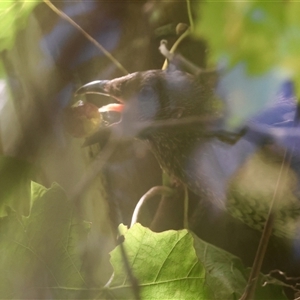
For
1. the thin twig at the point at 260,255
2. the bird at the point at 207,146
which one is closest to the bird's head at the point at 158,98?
the bird at the point at 207,146

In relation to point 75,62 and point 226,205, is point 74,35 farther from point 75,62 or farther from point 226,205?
point 226,205

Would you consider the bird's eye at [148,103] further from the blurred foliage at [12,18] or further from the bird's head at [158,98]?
the blurred foliage at [12,18]

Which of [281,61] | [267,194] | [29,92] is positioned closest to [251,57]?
[281,61]

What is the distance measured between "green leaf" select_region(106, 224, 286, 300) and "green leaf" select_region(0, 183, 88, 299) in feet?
0.12

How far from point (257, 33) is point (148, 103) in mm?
122

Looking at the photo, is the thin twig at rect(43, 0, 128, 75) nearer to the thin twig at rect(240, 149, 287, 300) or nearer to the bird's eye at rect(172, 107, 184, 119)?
the bird's eye at rect(172, 107, 184, 119)

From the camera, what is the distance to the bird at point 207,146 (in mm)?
286

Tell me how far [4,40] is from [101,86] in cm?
11

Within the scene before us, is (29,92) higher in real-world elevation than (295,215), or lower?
higher

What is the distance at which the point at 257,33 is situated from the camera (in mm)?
219

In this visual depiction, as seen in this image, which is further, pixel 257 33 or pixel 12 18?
pixel 12 18

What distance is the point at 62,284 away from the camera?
1.02 feet

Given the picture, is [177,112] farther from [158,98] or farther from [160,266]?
[160,266]

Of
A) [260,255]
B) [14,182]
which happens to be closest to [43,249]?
[14,182]
